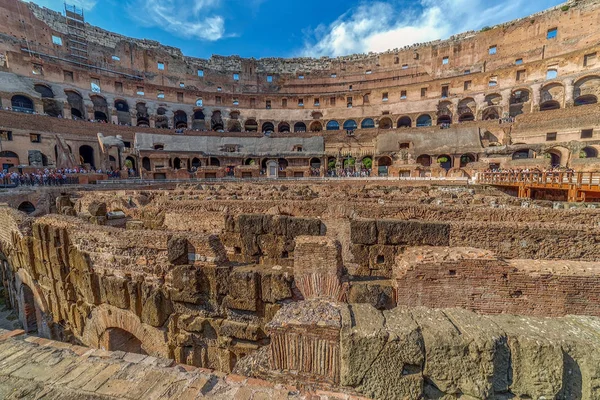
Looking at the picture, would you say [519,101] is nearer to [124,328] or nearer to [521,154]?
[521,154]

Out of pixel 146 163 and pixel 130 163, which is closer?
pixel 130 163

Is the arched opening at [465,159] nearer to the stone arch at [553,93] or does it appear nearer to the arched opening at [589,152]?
the arched opening at [589,152]

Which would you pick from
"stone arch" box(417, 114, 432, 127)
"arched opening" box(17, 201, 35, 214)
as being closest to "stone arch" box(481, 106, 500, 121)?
"stone arch" box(417, 114, 432, 127)

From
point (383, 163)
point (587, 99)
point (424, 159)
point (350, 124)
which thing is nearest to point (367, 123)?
point (350, 124)

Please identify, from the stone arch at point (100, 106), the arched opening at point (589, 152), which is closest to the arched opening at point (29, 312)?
the arched opening at point (589, 152)

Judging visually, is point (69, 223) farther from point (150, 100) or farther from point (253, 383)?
point (150, 100)
